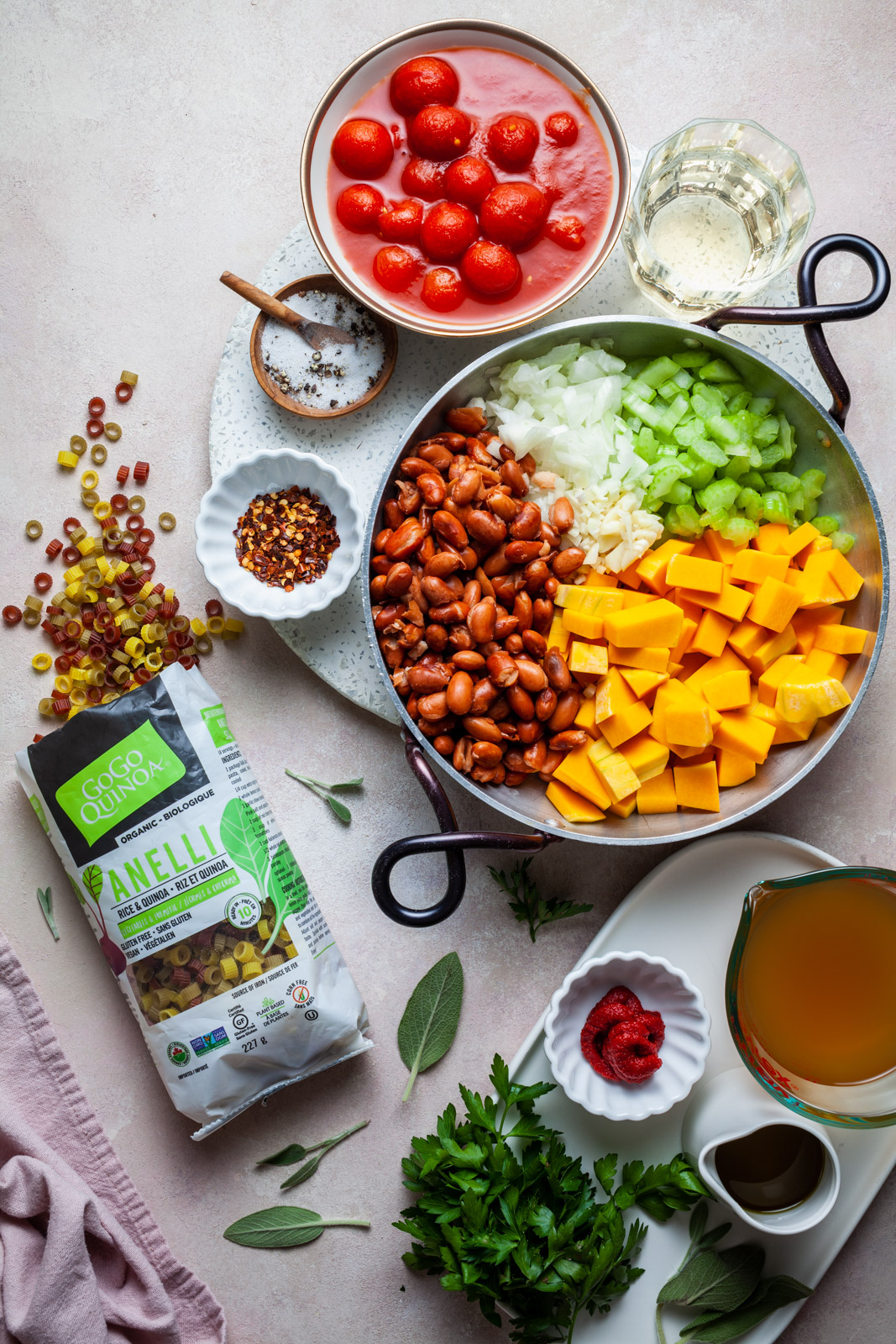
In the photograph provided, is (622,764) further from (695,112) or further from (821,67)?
(821,67)

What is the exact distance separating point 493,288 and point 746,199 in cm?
48

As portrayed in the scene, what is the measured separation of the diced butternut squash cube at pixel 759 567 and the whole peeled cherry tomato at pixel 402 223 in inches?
28.4

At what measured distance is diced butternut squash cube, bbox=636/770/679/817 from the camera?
Result: 4.51ft

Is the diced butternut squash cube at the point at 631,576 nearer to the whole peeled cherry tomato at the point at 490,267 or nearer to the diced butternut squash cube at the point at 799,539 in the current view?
the diced butternut squash cube at the point at 799,539

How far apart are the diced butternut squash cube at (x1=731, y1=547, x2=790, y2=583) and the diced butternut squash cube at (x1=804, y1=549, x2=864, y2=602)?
0.17ft

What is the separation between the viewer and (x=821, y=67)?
5.19 feet

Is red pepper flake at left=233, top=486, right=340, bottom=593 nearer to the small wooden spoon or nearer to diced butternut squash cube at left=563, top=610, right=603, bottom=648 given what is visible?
the small wooden spoon

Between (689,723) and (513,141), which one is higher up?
(513,141)

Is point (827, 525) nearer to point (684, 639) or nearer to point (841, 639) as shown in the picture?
point (841, 639)

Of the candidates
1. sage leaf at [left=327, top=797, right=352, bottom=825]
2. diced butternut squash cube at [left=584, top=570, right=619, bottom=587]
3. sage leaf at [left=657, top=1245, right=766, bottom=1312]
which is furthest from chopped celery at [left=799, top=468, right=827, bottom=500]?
sage leaf at [left=657, top=1245, right=766, bottom=1312]

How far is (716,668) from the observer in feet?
4.58

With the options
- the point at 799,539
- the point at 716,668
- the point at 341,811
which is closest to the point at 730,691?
the point at 716,668

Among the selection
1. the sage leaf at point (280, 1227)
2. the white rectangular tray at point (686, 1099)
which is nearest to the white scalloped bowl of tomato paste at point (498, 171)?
the white rectangular tray at point (686, 1099)

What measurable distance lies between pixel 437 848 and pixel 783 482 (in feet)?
2.58
